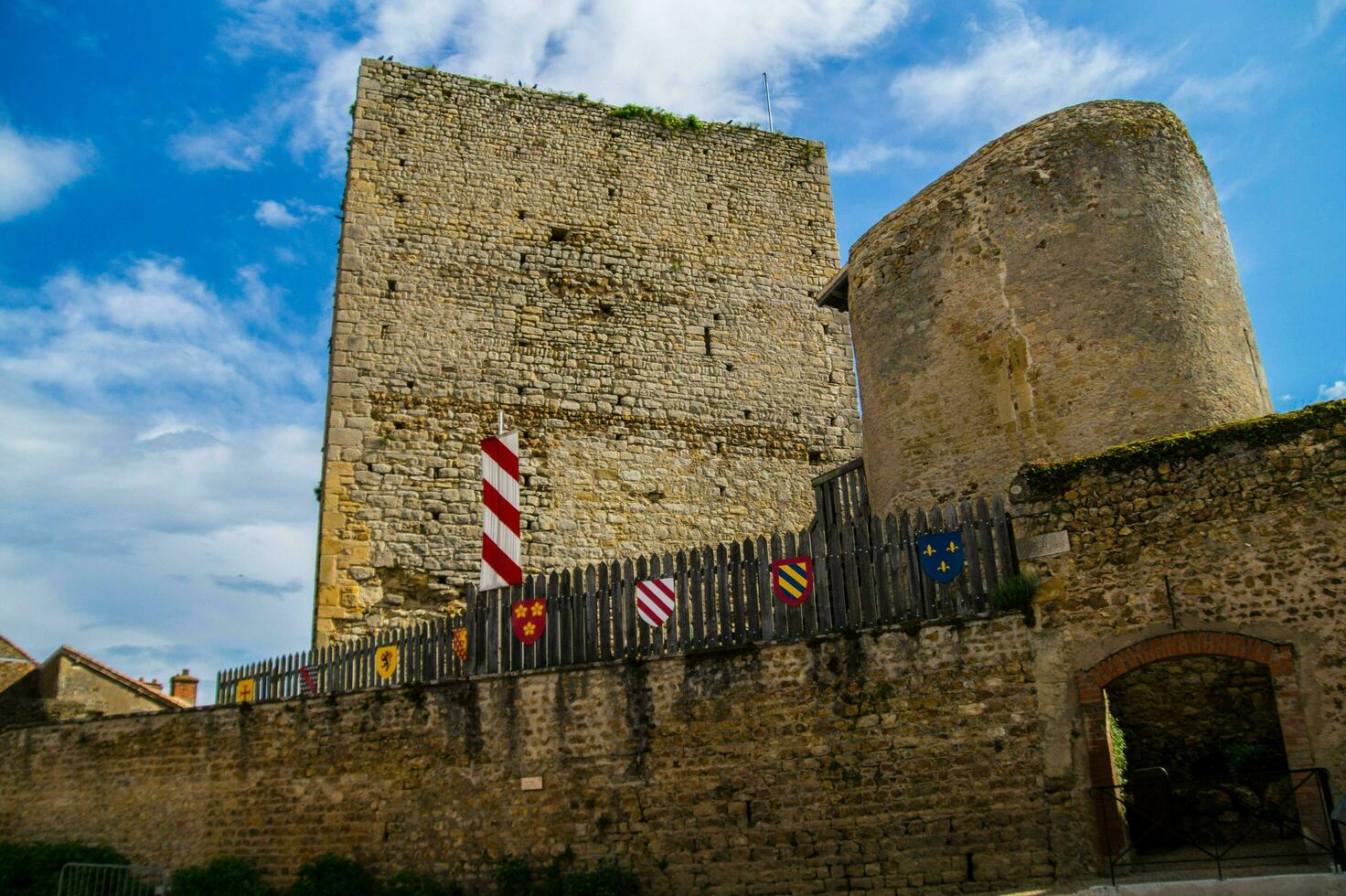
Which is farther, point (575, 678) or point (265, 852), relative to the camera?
point (265, 852)

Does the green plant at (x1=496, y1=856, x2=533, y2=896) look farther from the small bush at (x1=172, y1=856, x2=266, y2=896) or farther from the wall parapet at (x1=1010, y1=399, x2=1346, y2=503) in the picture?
the wall parapet at (x1=1010, y1=399, x2=1346, y2=503)

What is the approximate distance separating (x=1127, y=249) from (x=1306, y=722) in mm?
5068

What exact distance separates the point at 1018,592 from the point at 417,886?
18.3 ft

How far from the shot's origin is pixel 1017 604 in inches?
312

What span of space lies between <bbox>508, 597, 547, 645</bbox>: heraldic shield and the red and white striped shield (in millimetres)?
1001

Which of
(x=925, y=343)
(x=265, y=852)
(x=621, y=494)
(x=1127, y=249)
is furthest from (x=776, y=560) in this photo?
(x=621, y=494)

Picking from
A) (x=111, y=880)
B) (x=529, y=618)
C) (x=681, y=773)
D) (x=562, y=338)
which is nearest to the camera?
(x=681, y=773)

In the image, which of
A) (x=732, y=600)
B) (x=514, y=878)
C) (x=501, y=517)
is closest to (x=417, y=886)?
(x=514, y=878)

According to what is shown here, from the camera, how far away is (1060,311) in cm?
1053

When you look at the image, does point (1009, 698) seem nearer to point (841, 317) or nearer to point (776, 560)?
point (776, 560)

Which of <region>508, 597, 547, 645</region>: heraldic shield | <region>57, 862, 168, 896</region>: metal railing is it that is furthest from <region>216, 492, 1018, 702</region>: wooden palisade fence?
<region>57, 862, 168, 896</region>: metal railing

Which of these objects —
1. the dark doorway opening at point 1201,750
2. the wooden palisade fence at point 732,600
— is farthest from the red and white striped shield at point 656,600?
the dark doorway opening at point 1201,750

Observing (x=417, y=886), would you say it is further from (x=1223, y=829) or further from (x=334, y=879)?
(x=1223, y=829)

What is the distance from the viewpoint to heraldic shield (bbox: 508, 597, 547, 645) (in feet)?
32.2
